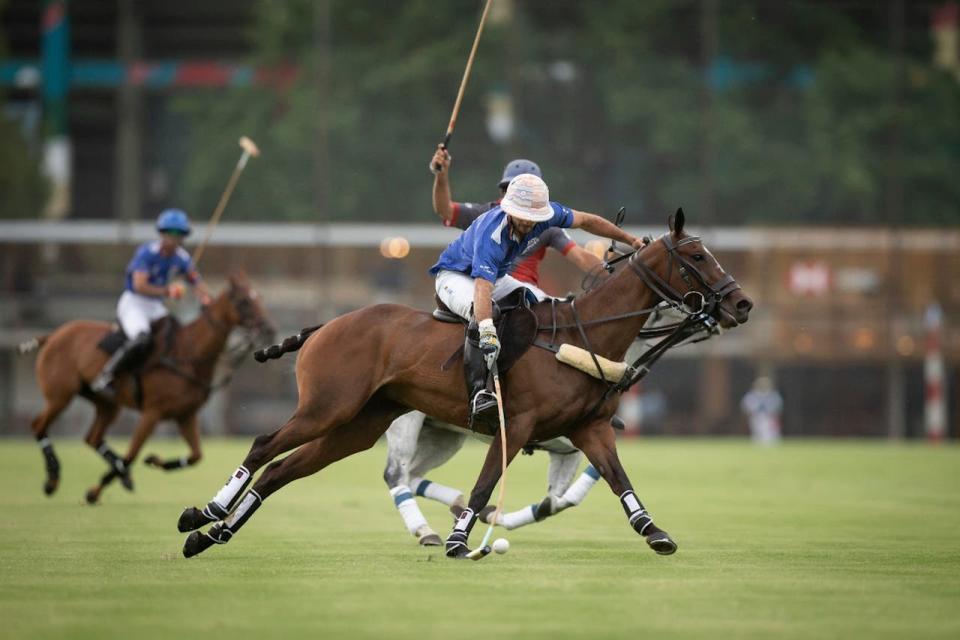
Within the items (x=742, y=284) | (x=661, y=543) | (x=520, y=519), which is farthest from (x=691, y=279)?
(x=742, y=284)

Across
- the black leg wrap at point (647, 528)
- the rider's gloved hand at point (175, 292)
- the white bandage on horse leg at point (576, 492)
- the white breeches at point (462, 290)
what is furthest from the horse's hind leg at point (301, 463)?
the rider's gloved hand at point (175, 292)

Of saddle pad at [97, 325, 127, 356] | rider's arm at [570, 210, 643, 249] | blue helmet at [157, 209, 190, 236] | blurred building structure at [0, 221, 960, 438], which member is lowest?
blurred building structure at [0, 221, 960, 438]

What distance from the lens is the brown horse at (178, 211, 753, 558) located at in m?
10.4

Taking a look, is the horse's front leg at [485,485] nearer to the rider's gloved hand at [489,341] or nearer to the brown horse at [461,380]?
the brown horse at [461,380]

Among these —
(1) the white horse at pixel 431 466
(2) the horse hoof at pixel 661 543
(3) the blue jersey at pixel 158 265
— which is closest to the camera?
(2) the horse hoof at pixel 661 543

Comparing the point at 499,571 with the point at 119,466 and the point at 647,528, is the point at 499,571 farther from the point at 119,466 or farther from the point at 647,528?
the point at 119,466

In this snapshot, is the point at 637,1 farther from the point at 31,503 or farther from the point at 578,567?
the point at 578,567

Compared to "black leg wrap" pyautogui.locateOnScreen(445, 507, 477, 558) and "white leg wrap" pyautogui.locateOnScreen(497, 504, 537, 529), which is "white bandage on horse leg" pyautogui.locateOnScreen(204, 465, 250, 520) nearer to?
"black leg wrap" pyautogui.locateOnScreen(445, 507, 477, 558)

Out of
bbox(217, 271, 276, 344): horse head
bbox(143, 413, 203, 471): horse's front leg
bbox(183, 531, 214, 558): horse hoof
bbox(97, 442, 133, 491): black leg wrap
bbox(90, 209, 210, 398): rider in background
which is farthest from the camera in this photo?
bbox(217, 271, 276, 344): horse head

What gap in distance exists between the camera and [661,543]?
10.1m

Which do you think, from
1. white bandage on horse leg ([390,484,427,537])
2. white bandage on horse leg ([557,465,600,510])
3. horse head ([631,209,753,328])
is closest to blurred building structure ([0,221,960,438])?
white bandage on horse leg ([557,465,600,510])

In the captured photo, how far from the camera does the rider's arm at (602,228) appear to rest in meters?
11.0

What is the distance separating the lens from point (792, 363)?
132 feet

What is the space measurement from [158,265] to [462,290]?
26.4 ft
